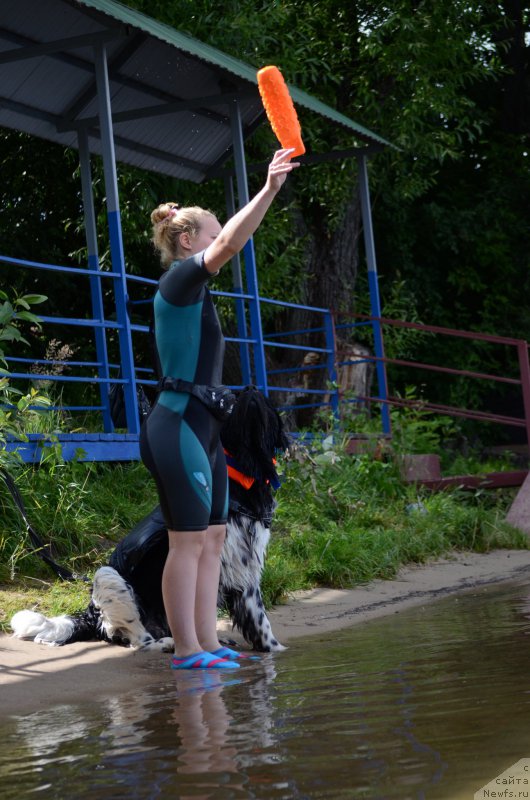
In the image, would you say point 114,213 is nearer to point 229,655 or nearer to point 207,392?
point 207,392

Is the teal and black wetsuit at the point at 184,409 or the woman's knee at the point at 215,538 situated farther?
the woman's knee at the point at 215,538

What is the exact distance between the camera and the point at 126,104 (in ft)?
32.5

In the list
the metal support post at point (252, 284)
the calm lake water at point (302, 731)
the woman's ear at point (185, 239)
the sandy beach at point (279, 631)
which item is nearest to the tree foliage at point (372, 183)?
the metal support post at point (252, 284)

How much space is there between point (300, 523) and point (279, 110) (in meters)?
3.87

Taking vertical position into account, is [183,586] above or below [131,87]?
below

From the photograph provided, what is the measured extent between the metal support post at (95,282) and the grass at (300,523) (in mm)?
1337

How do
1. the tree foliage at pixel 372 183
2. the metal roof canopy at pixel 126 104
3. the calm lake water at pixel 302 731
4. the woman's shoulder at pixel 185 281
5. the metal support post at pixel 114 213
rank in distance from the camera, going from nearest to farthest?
the calm lake water at pixel 302 731, the woman's shoulder at pixel 185 281, the metal support post at pixel 114 213, the metal roof canopy at pixel 126 104, the tree foliage at pixel 372 183

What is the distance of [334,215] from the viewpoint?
1328 cm

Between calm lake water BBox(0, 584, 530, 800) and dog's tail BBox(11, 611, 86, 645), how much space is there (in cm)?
71

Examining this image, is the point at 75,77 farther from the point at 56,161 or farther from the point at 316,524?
the point at 316,524

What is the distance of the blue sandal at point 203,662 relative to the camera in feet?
13.7

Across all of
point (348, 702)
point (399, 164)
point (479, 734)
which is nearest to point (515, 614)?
point (348, 702)

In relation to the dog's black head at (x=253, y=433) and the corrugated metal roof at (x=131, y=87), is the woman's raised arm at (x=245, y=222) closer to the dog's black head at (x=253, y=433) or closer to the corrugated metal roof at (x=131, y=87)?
the dog's black head at (x=253, y=433)

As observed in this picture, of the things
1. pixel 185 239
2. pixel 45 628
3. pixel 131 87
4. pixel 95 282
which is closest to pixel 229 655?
pixel 45 628
